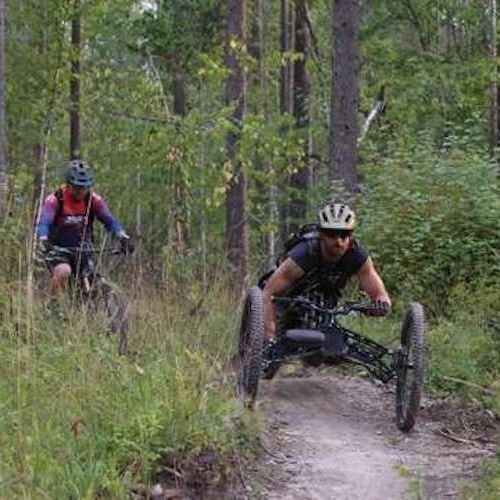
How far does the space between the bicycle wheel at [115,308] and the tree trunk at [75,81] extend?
12.9 metres

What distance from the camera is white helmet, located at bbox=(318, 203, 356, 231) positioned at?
7.04 metres

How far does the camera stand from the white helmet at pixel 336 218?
704cm

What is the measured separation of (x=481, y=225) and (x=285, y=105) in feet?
53.5

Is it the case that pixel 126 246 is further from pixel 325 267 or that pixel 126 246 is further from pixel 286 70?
pixel 286 70

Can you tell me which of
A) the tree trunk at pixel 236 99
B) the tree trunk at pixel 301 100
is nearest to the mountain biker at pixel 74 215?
the tree trunk at pixel 236 99

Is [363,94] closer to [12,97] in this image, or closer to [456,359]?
[12,97]

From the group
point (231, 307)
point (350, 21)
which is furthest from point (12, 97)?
point (231, 307)

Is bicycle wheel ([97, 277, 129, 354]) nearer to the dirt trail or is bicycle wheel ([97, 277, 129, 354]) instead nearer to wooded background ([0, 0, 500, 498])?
wooded background ([0, 0, 500, 498])

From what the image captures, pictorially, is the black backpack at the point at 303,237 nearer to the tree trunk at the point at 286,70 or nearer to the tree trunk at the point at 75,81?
the tree trunk at the point at 75,81

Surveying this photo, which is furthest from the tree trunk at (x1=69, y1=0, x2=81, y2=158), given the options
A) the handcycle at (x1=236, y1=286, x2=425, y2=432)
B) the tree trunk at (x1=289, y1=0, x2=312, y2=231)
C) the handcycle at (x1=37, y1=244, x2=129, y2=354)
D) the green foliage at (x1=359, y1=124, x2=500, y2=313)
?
the handcycle at (x1=236, y1=286, x2=425, y2=432)

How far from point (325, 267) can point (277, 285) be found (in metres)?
0.38

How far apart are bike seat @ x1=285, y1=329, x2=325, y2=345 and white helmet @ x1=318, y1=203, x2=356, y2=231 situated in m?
0.77

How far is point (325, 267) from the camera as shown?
738 centimetres

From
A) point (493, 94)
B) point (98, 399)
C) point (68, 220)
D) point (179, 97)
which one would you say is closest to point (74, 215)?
point (68, 220)
